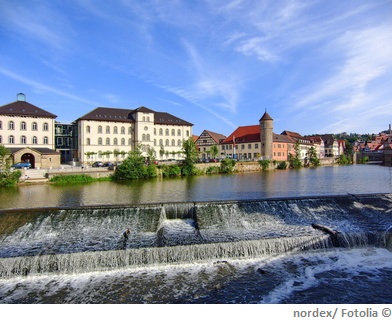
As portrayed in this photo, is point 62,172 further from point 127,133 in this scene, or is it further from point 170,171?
point 127,133

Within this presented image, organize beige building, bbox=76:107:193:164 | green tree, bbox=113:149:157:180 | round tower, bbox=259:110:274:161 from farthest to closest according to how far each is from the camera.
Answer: round tower, bbox=259:110:274:161 → beige building, bbox=76:107:193:164 → green tree, bbox=113:149:157:180

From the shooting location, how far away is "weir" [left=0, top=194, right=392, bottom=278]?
1060 centimetres

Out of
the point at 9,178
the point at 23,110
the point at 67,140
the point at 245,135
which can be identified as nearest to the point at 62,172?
the point at 9,178

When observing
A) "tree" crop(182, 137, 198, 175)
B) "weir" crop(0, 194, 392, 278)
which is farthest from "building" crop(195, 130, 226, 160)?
"weir" crop(0, 194, 392, 278)

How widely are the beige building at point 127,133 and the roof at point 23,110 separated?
621 centimetres

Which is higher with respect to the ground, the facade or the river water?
the facade

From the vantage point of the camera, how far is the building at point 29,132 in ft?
134

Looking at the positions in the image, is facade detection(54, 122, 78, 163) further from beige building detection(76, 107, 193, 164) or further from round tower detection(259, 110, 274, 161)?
round tower detection(259, 110, 274, 161)

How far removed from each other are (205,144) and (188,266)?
6211 centimetres

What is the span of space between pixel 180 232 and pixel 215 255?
9.89ft

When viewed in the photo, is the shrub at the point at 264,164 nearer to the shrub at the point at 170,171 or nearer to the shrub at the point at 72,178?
the shrub at the point at 170,171

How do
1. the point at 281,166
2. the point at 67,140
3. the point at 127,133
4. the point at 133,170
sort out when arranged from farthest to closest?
the point at 281,166 < the point at 67,140 < the point at 127,133 < the point at 133,170

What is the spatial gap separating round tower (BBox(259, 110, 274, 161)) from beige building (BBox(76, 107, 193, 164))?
1531cm

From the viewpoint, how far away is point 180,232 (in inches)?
538
